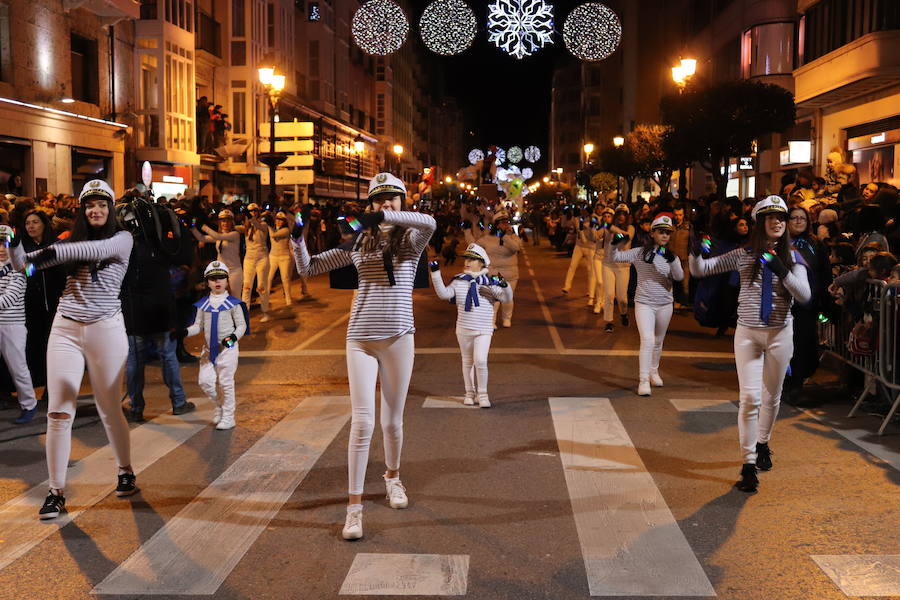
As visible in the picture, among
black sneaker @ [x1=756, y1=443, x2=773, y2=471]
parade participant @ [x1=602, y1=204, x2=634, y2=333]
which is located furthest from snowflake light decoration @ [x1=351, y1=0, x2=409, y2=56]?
black sneaker @ [x1=756, y1=443, x2=773, y2=471]

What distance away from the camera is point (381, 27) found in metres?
23.1

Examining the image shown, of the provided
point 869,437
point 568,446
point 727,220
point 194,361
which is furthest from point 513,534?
point 727,220

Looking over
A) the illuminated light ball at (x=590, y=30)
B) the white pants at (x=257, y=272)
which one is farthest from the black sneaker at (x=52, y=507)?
the illuminated light ball at (x=590, y=30)

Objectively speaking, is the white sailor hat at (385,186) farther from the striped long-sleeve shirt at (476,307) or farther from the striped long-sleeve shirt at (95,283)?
the striped long-sleeve shirt at (476,307)

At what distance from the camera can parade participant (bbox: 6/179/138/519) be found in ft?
20.1

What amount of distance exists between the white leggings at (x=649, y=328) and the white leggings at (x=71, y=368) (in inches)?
224

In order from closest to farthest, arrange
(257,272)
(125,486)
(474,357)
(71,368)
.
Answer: (71,368) → (125,486) → (474,357) → (257,272)

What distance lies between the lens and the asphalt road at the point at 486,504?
16.3 feet

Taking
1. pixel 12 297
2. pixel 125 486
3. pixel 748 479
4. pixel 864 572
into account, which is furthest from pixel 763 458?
pixel 12 297

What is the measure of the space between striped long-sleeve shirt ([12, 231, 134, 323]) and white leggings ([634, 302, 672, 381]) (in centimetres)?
566

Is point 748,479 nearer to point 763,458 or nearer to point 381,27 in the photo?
point 763,458

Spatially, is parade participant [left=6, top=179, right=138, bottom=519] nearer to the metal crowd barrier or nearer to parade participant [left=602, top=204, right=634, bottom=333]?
the metal crowd barrier

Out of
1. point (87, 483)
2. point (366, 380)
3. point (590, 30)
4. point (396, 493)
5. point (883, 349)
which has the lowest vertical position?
point (87, 483)

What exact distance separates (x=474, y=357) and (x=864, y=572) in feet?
16.4
